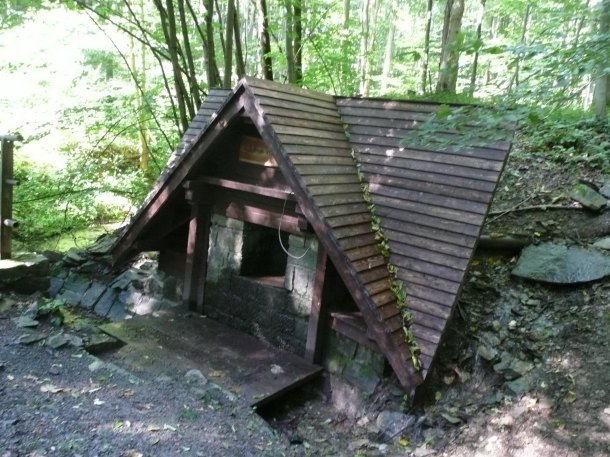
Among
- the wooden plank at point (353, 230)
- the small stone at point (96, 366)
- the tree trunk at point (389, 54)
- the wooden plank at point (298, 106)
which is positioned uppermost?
the tree trunk at point (389, 54)

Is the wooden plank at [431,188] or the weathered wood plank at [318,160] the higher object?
the weathered wood plank at [318,160]

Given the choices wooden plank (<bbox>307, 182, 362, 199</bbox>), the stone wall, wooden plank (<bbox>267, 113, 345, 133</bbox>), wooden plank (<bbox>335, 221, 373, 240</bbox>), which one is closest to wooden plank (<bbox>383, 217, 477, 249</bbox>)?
wooden plank (<bbox>335, 221, 373, 240</bbox>)

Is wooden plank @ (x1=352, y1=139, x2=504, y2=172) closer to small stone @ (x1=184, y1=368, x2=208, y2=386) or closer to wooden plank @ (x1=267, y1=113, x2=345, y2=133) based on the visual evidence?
wooden plank @ (x1=267, y1=113, x2=345, y2=133)

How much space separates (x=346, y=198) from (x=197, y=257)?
105 inches

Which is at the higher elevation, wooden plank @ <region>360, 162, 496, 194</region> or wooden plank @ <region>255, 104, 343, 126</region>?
wooden plank @ <region>255, 104, 343, 126</region>

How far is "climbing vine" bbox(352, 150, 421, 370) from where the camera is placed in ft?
14.3

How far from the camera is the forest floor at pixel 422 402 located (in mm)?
3641

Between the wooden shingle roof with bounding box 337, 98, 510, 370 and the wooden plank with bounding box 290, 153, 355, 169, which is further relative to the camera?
the wooden plank with bounding box 290, 153, 355, 169

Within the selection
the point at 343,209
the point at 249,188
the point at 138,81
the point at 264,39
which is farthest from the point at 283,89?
the point at 138,81

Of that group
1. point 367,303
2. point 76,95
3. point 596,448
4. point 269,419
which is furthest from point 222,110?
point 76,95

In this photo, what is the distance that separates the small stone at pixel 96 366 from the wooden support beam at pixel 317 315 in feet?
7.41

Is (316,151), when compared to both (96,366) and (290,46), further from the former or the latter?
(290,46)

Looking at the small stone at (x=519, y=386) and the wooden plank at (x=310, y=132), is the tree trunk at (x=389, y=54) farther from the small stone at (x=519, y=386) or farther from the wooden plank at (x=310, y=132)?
the small stone at (x=519, y=386)

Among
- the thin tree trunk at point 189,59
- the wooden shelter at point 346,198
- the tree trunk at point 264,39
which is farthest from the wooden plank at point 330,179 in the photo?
the tree trunk at point 264,39
